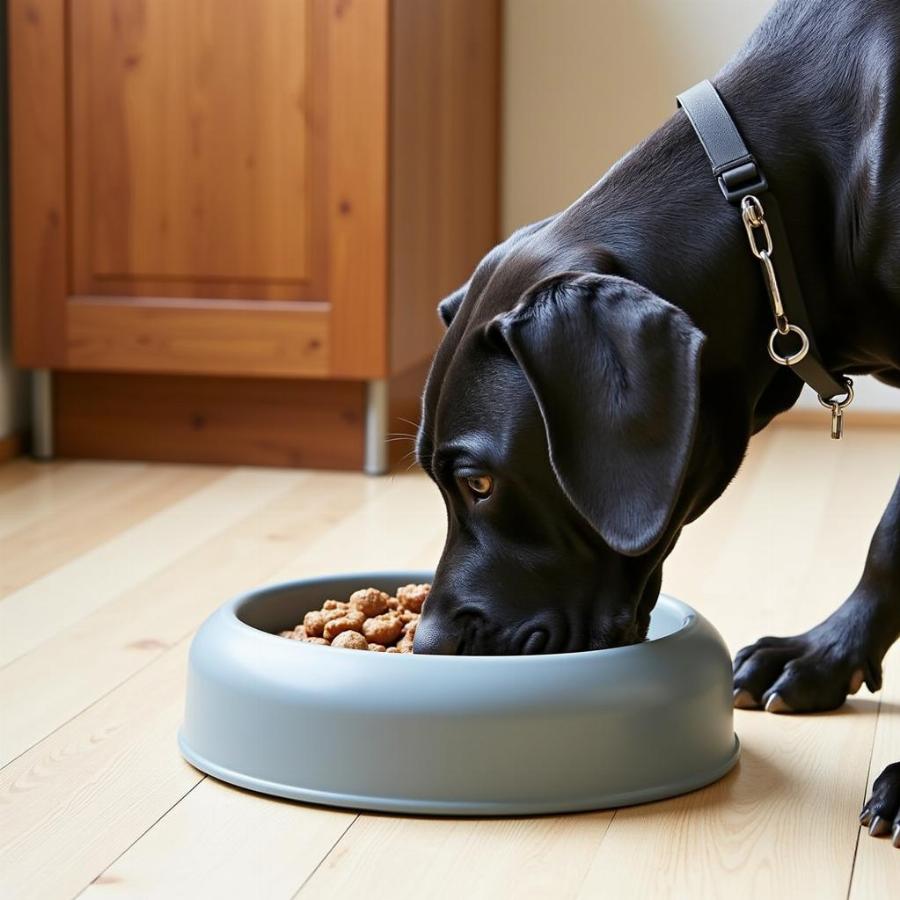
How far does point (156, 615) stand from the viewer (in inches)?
86.3

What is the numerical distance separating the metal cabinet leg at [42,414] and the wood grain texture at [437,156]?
2.54 feet

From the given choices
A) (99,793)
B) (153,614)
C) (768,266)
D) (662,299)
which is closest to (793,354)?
(768,266)

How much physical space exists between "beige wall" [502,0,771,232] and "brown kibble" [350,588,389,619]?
2472mm

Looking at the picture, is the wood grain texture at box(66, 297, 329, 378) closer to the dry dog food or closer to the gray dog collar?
the dry dog food

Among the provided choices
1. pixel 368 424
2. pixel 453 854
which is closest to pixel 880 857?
pixel 453 854

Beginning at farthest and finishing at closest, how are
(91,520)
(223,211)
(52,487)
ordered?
(223,211) → (52,487) → (91,520)

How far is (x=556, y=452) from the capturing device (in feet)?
4.40

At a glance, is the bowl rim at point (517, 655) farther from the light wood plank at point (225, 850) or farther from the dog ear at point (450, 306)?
the dog ear at point (450, 306)

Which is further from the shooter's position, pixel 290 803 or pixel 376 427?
pixel 376 427

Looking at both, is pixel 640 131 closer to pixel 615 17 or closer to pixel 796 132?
pixel 615 17

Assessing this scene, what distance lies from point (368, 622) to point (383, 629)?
0.03 meters

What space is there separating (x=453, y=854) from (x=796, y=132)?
0.75 m

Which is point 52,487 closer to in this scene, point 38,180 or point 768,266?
point 38,180

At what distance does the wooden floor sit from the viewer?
1.32m
